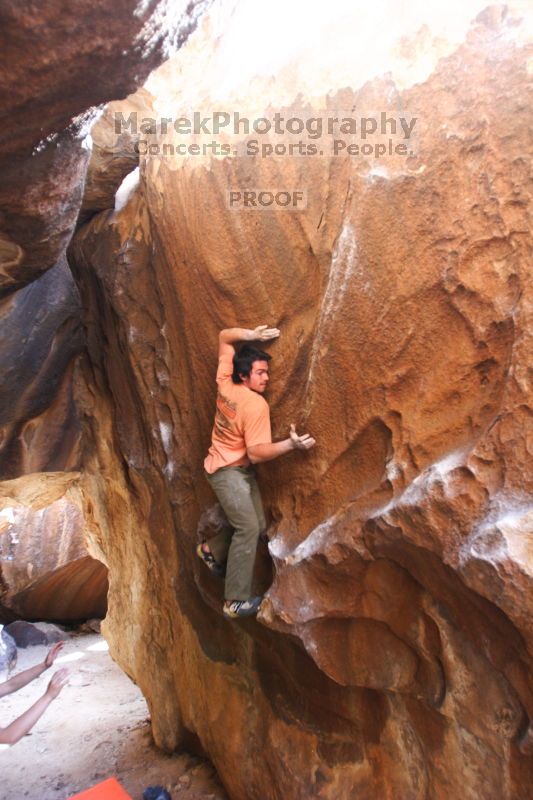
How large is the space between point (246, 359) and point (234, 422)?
0.99ft

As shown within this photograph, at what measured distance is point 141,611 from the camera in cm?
487

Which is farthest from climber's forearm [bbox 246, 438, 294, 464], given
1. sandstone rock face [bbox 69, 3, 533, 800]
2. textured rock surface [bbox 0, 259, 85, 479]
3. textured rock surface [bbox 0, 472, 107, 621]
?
textured rock surface [bbox 0, 472, 107, 621]

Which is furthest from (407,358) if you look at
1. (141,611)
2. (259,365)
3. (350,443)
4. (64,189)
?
(141,611)

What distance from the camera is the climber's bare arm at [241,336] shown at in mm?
3003

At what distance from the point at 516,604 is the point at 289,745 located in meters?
1.87

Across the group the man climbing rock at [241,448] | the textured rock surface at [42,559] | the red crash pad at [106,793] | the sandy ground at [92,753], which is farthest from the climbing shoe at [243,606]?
the textured rock surface at [42,559]

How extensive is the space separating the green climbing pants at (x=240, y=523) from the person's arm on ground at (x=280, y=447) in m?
0.18

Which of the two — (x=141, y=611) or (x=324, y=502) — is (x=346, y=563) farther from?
(x=141, y=611)

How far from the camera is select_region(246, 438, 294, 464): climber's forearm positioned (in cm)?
286

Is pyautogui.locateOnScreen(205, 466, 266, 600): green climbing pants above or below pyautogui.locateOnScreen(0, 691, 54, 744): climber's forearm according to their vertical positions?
above

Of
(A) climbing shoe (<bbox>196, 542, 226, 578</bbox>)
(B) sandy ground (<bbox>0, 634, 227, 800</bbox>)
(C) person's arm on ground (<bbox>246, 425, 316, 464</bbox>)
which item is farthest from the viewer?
(B) sandy ground (<bbox>0, 634, 227, 800</bbox>)

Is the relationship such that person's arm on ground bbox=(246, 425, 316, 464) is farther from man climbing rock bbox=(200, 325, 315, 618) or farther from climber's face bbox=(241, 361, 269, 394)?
climber's face bbox=(241, 361, 269, 394)

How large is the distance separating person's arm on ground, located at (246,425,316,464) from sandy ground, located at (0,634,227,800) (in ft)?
8.04

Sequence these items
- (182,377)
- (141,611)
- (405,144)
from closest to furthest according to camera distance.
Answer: (405,144) → (182,377) → (141,611)
